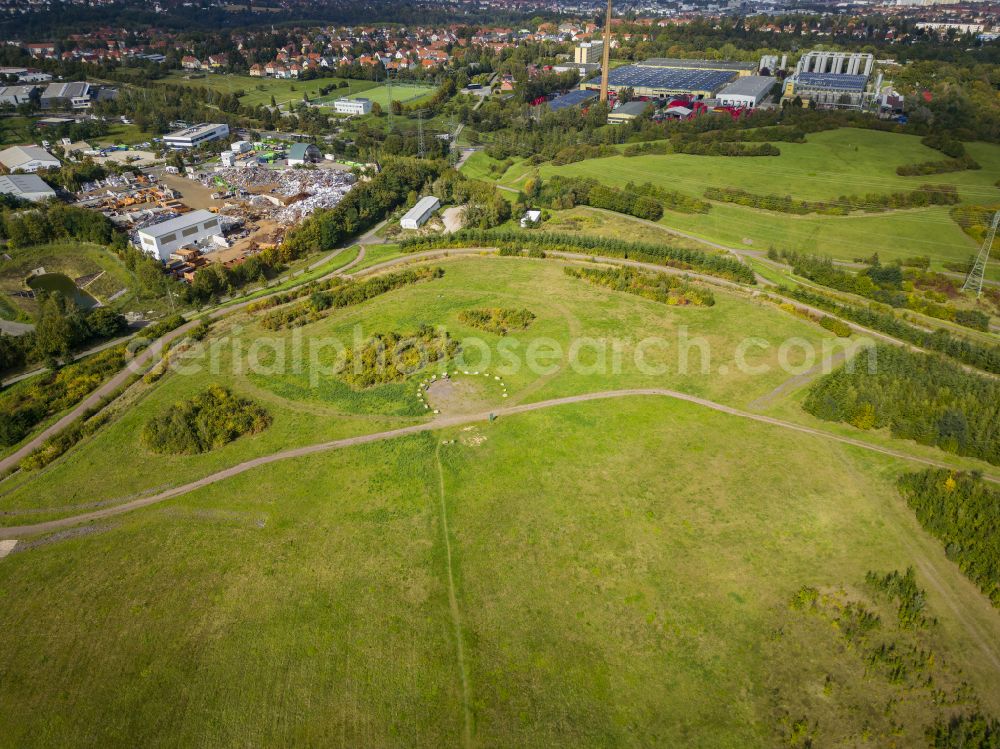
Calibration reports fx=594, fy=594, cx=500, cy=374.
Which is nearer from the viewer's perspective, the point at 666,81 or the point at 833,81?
the point at 833,81

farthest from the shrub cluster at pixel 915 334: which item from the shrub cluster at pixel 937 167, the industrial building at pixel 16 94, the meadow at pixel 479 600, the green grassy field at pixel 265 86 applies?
the industrial building at pixel 16 94

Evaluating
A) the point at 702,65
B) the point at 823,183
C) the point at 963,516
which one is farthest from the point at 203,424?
the point at 702,65

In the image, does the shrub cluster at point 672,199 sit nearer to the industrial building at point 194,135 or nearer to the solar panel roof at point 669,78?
the solar panel roof at point 669,78

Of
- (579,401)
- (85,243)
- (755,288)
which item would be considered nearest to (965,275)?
(755,288)

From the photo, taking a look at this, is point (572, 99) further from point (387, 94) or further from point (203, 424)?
point (203, 424)

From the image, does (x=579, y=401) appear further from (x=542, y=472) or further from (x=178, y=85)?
(x=178, y=85)

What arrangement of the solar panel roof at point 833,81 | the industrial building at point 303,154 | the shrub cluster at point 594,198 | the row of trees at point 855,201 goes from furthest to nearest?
the solar panel roof at point 833,81 → the industrial building at point 303,154 → the shrub cluster at point 594,198 → the row of trees at point 855,201
